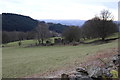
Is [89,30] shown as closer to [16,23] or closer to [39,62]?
[39,62]

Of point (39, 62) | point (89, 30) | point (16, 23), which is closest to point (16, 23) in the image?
point (16, 23)

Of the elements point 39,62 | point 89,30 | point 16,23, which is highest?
point 16,23

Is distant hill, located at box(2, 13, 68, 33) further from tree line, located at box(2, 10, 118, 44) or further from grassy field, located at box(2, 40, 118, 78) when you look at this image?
grassy field, located at box(2, 40, 118, 78)

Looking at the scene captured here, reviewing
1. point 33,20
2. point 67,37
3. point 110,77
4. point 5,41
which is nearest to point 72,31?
point 67,37

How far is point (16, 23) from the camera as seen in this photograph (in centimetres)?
13350

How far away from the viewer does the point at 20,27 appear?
436 ft

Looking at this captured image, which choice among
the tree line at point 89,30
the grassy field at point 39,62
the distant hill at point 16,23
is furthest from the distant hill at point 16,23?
the grassy field at point 39,62

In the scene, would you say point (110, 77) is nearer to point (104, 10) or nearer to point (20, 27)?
point (104, 10)

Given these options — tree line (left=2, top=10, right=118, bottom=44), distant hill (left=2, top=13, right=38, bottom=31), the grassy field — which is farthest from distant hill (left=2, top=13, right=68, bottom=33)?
the grassy field

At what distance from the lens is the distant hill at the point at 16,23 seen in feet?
427

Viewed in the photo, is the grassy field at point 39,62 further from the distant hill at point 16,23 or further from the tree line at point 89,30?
the distant hill at point 16,23

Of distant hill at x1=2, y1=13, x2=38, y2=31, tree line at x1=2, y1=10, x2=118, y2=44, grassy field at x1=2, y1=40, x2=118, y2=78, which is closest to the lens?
grassy field at x1=2, y1=40, x2=118, y2=78

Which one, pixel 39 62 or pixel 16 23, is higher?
pixel 16 23

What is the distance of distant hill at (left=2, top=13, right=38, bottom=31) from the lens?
130 m
